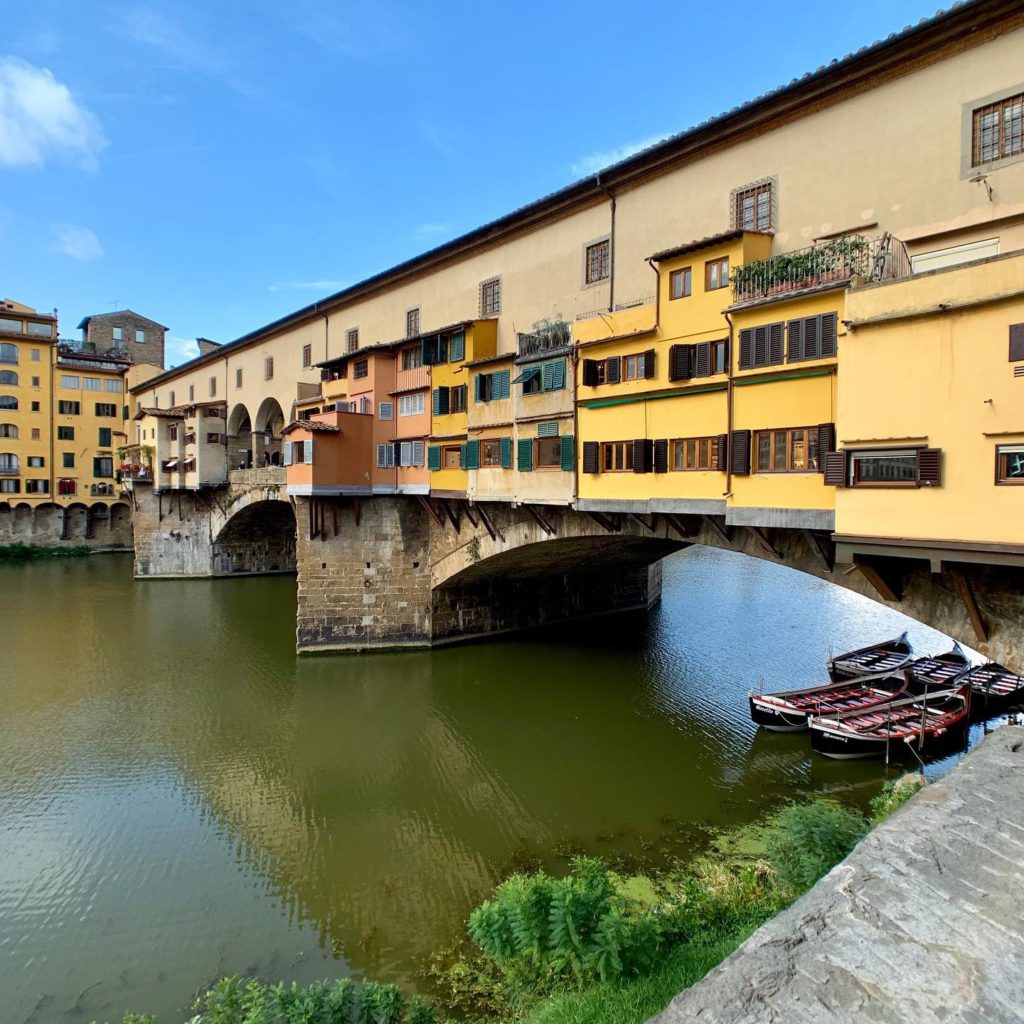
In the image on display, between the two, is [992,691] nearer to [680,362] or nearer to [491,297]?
[680,362]

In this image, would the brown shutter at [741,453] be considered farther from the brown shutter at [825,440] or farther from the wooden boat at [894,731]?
the wooden boat at [894,731]

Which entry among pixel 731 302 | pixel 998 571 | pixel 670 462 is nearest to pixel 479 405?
pixel 670 462

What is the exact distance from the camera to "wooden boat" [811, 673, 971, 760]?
13.4m

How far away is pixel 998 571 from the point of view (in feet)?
31.7

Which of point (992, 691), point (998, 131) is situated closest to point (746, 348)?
point (998, 131)

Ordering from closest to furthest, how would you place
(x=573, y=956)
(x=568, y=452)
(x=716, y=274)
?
(x=573, y=956) → (x=716, y=274) → (x=568, y=452)

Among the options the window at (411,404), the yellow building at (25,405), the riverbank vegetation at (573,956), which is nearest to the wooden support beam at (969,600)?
the riverbank vegetation at (573,956)

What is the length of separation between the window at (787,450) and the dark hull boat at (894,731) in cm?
569

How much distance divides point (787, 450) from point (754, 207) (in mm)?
5536

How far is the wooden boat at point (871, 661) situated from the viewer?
56.2ft

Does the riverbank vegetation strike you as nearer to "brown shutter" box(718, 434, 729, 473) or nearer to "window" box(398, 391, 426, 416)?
"brown shutter" box(718, 434, 729, 473)

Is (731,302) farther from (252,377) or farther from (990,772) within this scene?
(252,377)

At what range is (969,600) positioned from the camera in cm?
975

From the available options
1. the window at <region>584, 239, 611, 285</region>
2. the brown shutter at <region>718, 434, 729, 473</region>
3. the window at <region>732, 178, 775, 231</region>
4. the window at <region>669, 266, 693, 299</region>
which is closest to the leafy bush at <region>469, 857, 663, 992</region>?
the brown shutter at <region>718, 434, 729, 473</region>
